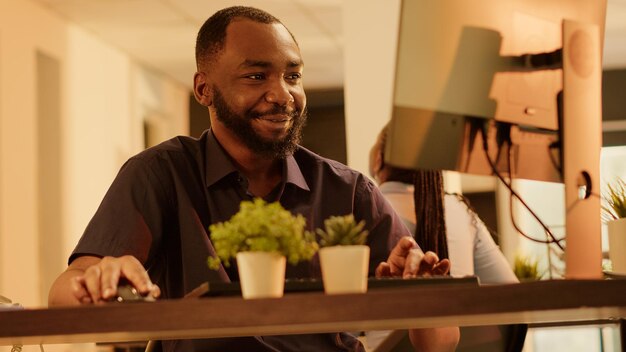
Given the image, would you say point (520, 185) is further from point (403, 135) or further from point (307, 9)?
point (403, 135)

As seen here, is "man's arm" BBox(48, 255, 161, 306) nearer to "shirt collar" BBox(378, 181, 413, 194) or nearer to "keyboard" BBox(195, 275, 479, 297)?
"keyboard" BBox(195, 275, 479, 297)

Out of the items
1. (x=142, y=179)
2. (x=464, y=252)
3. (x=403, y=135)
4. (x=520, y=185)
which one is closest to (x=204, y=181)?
(x=142, y=179)

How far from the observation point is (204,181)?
190 cm

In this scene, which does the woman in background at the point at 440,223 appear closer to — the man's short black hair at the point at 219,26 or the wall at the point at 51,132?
the man's short black hair at the point at 219,26

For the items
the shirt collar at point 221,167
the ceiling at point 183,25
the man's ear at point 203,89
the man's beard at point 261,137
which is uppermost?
the ceiling at point 183,25

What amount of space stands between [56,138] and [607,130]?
4.80m

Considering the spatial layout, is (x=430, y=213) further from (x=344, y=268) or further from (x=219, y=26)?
(x=344, y=268)

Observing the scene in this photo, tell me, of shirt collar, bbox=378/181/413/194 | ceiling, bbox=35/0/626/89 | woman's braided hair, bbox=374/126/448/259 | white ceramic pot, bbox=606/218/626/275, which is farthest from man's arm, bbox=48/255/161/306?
ceiling, bbox=35/0/626/89

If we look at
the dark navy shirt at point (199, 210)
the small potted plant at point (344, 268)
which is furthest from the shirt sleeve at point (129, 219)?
the small potted plant at point (344, 268)

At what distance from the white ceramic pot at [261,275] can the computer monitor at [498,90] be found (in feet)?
0.83

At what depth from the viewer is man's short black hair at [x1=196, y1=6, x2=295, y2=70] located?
1.93m

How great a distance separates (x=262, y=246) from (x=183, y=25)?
19.1ft

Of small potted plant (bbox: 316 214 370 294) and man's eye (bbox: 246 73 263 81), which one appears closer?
small potted plant (bbox: 316 214 370 294)

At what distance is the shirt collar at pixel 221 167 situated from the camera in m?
1.89
